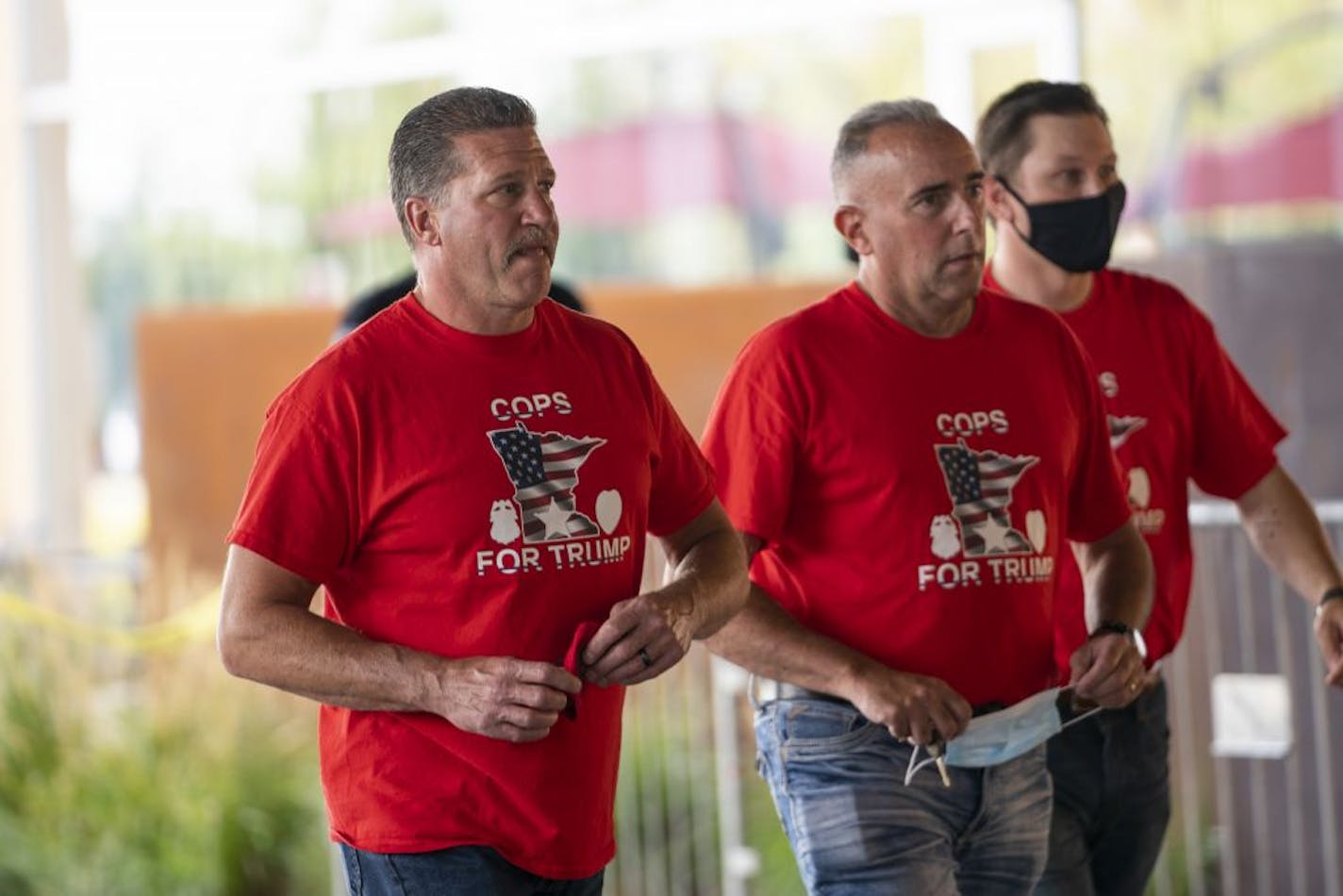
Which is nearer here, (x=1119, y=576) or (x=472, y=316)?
(x=472, y=316)

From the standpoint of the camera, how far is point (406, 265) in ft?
31.9

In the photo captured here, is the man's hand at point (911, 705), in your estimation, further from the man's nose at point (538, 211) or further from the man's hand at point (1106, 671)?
the man's nose at point (538, 211)

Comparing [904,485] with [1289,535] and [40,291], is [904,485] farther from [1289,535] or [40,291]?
[40,291]

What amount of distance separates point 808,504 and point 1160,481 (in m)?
0.96

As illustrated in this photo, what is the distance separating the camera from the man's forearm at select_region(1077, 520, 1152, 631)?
3.71 metres

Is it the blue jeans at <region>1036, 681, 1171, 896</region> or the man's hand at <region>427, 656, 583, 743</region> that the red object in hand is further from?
the blue jeans at <region>1036, 681, 1171, 896</region>

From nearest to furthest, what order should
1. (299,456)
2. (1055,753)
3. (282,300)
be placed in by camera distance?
(299,456) → (1055,753) → (282,300)

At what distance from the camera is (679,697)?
7.39 metres

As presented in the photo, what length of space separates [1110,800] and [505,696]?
5.72ft

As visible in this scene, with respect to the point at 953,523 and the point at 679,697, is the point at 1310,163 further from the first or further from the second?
the point at 953,523

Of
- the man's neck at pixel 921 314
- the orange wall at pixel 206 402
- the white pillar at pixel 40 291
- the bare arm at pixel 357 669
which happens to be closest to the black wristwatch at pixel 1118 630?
the man's neck at pixel 921 314

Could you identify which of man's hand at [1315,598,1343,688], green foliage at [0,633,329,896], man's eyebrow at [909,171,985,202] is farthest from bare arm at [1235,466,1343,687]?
green foliage at [0,633,329,896]

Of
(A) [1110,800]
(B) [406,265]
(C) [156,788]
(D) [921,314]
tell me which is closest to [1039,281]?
(D) [921,314]

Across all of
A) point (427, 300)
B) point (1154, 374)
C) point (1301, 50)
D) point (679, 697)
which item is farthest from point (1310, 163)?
point (427, 300)
